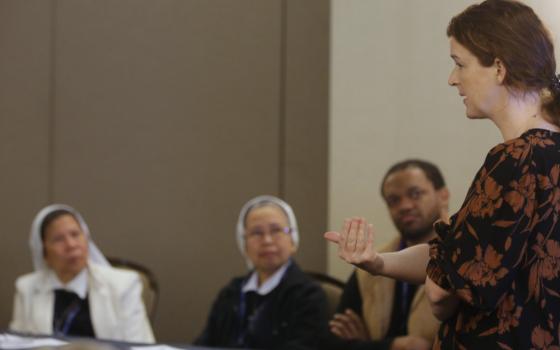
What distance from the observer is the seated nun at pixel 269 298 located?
12.9 ft

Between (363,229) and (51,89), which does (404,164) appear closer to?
(363,229)

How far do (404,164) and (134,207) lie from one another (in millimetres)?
1980

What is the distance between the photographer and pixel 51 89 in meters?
5.33

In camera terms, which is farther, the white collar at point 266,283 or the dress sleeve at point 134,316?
the dress sleeve at point 134,316

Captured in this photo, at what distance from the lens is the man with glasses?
3.51 m

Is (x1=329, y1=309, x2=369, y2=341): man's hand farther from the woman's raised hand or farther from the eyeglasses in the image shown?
the woman's raised hand

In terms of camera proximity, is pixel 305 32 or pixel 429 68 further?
pixel 305 32

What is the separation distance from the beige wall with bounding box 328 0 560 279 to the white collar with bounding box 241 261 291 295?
0.51 meters

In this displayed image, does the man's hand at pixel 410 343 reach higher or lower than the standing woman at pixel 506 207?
lower

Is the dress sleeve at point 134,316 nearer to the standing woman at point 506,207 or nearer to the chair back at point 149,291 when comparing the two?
the chair back at point 149,291

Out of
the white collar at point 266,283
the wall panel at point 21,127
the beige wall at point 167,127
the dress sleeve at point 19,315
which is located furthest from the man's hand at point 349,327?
the wall panel at point 21,127

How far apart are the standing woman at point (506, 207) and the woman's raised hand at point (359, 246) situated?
0.37ft

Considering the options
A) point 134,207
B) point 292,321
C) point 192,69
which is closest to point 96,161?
point 134,207

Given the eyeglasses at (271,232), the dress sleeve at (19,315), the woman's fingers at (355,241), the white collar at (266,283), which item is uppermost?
the woman's fingers at (355,241)
